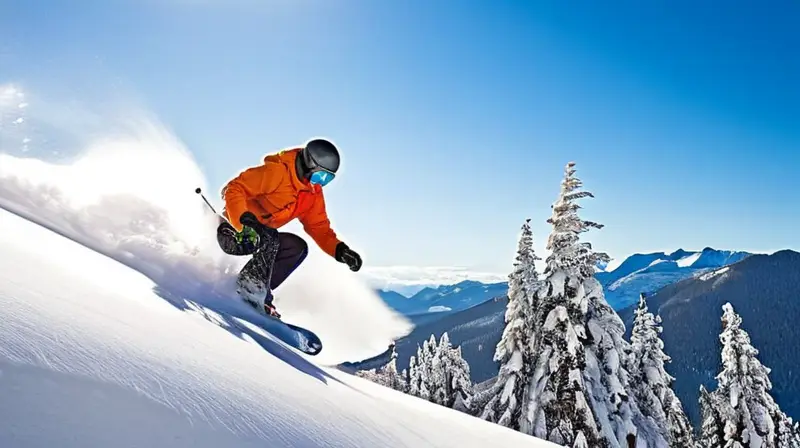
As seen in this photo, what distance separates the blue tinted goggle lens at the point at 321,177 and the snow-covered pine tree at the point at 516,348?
11.3 meters

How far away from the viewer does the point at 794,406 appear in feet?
545

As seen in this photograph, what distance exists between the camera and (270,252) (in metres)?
6.05

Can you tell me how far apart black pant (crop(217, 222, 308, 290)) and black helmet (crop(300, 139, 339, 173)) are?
3.06 feet

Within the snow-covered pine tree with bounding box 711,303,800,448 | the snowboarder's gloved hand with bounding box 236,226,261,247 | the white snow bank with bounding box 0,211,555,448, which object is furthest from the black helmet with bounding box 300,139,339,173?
the snow-covered pine tree with bounding box 711,303,800,448

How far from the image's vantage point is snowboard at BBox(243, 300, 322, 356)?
18.3 ft

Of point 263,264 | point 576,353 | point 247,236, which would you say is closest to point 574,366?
point 576,353

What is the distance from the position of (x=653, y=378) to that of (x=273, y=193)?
19212mm

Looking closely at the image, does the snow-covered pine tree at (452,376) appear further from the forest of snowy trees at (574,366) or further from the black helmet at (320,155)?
the black helmet at (320,155)

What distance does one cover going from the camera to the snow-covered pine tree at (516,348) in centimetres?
1580

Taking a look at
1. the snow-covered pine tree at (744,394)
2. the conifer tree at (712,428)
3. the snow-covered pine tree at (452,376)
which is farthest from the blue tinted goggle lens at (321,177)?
the snow-covered pine tree at (452,376)

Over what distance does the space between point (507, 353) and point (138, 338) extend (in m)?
15.9

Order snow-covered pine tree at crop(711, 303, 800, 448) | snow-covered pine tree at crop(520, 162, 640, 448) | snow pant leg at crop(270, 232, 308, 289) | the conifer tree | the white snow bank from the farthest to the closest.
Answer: the conifer tree, snow-covered pine tree at crop(711, 303, 800, 448), snow-covered pine tree at crop(520, 162, 640, 448), snow pant leg at crop(270, 232, 308, 289), the white snow bank

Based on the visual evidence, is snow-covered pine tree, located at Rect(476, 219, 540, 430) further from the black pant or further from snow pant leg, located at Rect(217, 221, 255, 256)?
snow pant leg, located at Rect(217, 221, 255, 256)

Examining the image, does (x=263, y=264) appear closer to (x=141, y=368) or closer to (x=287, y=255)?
(x=287, y=255)
